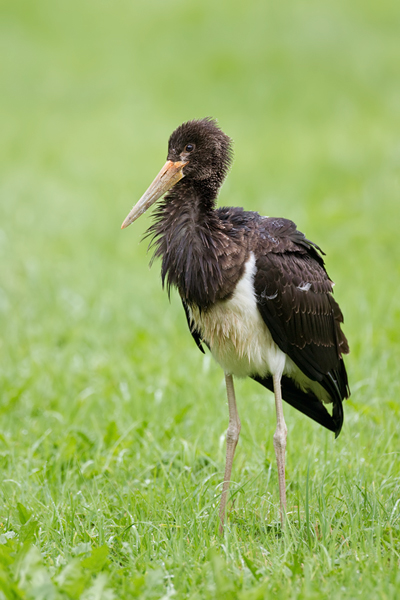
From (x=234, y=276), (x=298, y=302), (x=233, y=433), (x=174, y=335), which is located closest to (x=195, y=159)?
(x=234, y=276)

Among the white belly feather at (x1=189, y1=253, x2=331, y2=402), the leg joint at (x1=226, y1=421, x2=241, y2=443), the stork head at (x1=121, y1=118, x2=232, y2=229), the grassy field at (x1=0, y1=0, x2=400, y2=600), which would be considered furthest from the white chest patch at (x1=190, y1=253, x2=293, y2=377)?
the grassy field at (x1=0, y1=0, x2=400, y2=600)

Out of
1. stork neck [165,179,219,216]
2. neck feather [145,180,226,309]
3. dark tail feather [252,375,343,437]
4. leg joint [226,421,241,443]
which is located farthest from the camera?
dark tail feather [252,375,343,437]

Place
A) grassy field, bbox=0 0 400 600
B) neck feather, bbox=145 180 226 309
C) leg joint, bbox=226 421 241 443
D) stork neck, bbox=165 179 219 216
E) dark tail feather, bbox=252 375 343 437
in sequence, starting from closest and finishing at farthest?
grassy field, bbox=0 0 400 600, neck feather, bbox=145 180 226 309, stork neck, bbox=165 179 219 216, leg joint, bbox=226 421 241 443, dark tail feather, bbox=252 375 343 437

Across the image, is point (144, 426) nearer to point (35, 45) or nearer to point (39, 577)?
point (39, 577)

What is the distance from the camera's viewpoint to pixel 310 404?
4.27m

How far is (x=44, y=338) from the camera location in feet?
21.9

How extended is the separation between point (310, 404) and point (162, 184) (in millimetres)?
1524

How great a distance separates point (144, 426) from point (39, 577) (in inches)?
84.9

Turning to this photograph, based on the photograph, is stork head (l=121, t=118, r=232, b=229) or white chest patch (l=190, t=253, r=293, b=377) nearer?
white chest patch (l=190, t=253, r=293, b=377)

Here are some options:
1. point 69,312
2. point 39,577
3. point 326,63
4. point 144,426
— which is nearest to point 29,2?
point 326,63

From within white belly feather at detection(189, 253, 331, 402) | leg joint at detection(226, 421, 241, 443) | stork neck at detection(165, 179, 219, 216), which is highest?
stork neck at detection(165, 179, 219, 216)

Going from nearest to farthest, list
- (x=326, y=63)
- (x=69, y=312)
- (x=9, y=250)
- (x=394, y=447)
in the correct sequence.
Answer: (x=394, y=447), (x=69, y=312), (x=9, y=250), (x=326, y=63)

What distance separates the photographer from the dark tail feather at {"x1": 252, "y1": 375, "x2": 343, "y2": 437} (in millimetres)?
4191

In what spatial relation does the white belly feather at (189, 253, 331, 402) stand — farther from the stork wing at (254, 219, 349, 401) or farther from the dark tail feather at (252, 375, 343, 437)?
the dark tail feather at (252, 375, 343, 437)
